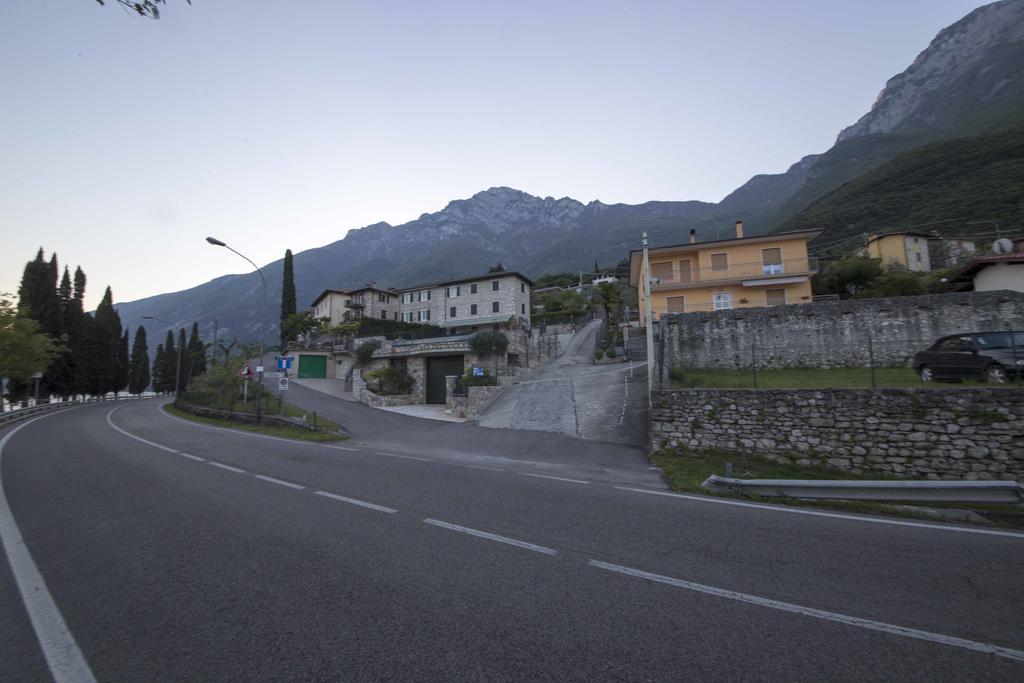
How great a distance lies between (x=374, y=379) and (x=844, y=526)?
2996 cm

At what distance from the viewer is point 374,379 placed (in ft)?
105

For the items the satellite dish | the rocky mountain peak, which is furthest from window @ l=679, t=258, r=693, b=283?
the rocky mountain peak

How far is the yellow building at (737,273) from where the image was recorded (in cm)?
3067

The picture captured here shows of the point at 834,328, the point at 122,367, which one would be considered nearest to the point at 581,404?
the point at 834,328

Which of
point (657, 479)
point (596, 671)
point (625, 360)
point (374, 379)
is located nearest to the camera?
point (596, 671)

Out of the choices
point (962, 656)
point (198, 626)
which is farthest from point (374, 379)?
point (962, 656)

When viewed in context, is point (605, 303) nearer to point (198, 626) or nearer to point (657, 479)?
point (657, 479)

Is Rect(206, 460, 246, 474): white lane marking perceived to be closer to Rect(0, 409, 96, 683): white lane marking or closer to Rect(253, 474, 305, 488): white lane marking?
Rect(253, 474, 305, 488): white lane marking

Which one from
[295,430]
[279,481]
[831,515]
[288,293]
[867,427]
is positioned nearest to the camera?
[831,515]

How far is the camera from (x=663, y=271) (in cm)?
3419

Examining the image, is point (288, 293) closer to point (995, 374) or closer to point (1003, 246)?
point (995, 374)

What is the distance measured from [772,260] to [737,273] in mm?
2629

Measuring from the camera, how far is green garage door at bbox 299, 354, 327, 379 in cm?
4703

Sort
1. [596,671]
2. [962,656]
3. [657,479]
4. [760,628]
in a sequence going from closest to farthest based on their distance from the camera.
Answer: [596,671] → [962,656] → [760,628] → [657,479]
